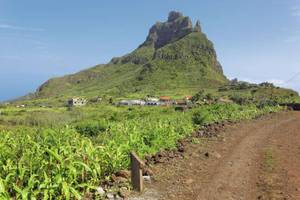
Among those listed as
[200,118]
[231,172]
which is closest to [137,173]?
[231,172]

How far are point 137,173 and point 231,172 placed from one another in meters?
2.60

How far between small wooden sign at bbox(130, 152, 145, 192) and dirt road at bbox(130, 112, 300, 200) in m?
0.21

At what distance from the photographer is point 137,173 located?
736 centimetres

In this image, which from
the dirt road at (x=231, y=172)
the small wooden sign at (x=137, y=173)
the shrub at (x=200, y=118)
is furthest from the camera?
the shrub at (x=200, y=118)

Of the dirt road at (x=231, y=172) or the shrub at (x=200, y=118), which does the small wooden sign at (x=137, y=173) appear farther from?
the shrub at (x=200, y=118)

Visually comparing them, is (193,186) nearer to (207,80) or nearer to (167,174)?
(167,174)

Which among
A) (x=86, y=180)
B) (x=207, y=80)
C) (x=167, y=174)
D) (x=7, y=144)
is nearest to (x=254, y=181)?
(x=167, y=174)

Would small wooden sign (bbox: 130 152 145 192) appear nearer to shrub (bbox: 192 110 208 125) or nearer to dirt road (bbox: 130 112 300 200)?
dirt road (bbox: 130 112 300 200)

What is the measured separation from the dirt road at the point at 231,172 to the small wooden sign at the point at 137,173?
8.1 inches

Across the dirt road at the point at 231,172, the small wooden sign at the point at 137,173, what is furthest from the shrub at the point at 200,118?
the small wooden sign at the point at 137,173

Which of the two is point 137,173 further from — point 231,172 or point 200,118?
point 200,118

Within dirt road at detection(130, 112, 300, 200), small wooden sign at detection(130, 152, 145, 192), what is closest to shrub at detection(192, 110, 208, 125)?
dirt road at detection(130, 112, 300, 200)

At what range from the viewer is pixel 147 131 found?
1223 centimetres

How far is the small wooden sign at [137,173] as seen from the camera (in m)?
7.29
